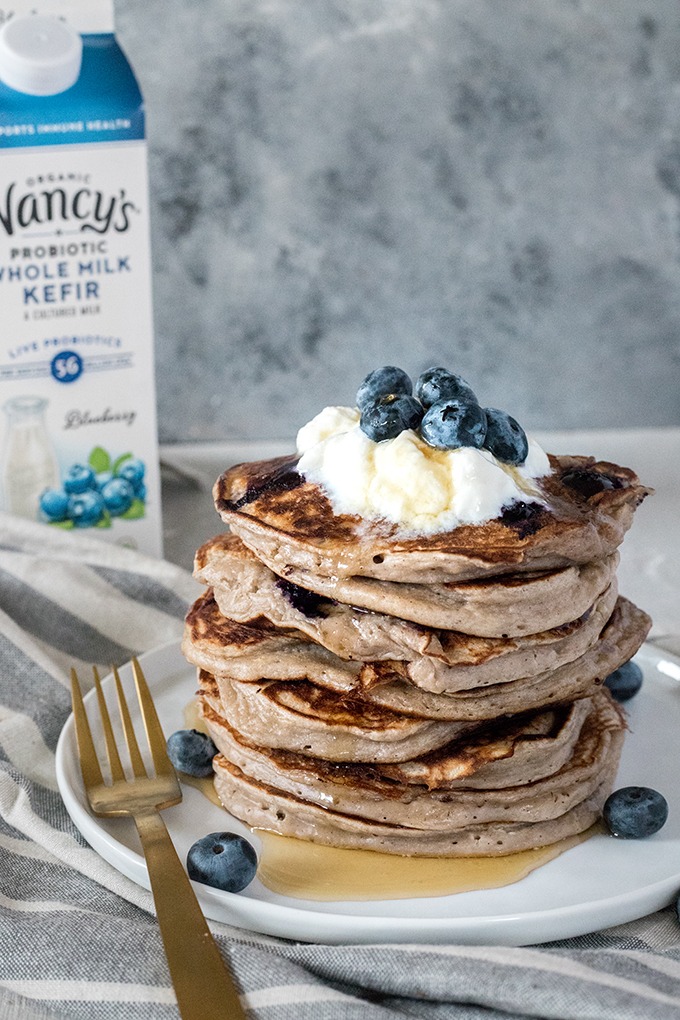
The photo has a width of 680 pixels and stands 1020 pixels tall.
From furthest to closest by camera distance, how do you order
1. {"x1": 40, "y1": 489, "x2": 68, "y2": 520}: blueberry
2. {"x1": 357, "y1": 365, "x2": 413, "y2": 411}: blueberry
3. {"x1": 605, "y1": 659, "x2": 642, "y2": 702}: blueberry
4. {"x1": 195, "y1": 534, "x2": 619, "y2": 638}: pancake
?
{"x1": 40, "y1": 489, "x2": 68, "y2": 520}: blueberry
{"x1": 605, "y1": 659, "x2": 642, "y2": 702}: blueberry
{"x1": 357, "y1": 365, "x2": 413, "y2": 411}: blueberry
{"x1": 195, "y1": 534, "x2": 619, "y2": 638}: pancake

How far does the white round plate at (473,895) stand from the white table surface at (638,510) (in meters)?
0.82

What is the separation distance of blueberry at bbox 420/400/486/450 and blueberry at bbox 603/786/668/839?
2.10 feet

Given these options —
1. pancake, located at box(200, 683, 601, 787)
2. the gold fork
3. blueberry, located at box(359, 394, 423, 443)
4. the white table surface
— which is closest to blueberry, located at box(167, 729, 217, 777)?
the gold fork

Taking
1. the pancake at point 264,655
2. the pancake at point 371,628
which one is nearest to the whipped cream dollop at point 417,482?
the pancake at point 371,628

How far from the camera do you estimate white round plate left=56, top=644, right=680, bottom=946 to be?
1.78 metres

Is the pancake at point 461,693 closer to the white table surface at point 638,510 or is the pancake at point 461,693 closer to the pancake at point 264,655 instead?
the pancake at point 264,655

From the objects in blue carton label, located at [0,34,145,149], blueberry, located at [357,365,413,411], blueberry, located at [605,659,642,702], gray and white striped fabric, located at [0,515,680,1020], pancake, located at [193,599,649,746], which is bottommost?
gray and white striped fabric, located at [0,515,680,1020]

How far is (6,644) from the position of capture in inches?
102

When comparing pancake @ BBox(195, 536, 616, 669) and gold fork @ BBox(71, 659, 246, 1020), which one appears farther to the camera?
pancake @ BBox(195, 536, 616, 669)

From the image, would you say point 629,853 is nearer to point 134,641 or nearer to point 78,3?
point 134,641

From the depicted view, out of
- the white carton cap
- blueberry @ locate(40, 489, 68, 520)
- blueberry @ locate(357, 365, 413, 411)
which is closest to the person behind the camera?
blueberry @ locate(357, 365, 413, 411)

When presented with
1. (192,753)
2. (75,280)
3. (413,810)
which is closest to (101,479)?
(75,280)

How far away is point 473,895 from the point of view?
1895mm

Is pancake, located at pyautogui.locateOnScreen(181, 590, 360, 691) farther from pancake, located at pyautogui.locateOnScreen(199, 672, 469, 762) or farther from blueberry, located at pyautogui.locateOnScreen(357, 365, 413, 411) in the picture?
blueberry, located at pyautogui.locateOnScreen(357, 365, 413, 411)
